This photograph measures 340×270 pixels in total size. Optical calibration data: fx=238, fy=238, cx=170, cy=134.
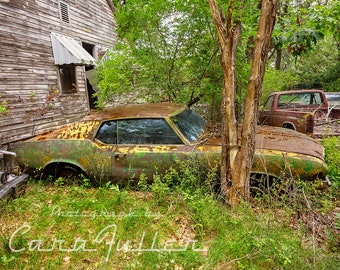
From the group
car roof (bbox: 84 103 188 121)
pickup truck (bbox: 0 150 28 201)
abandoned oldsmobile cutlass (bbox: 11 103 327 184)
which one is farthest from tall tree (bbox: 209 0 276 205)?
pickup truck (bbox: 0 150 28 201)

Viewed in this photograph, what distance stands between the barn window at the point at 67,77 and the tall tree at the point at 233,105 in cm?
782

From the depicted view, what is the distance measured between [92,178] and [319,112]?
653 centimetres

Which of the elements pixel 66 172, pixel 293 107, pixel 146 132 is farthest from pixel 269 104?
pixel 66 172

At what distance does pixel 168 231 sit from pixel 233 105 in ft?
6.10

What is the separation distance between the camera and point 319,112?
22.8 feet

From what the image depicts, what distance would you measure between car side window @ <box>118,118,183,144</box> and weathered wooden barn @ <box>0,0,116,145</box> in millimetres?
3494

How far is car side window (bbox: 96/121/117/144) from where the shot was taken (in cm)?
410

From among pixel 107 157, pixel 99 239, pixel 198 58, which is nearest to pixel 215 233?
pixel 99 239

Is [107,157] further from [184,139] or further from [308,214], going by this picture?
[308,214]

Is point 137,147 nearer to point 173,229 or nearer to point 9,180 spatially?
point 173,229

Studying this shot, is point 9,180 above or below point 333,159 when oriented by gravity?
above

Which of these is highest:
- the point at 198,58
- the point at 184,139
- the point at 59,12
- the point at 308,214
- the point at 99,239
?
the point at 59,12

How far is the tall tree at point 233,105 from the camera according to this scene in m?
2.94

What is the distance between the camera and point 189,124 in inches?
170
